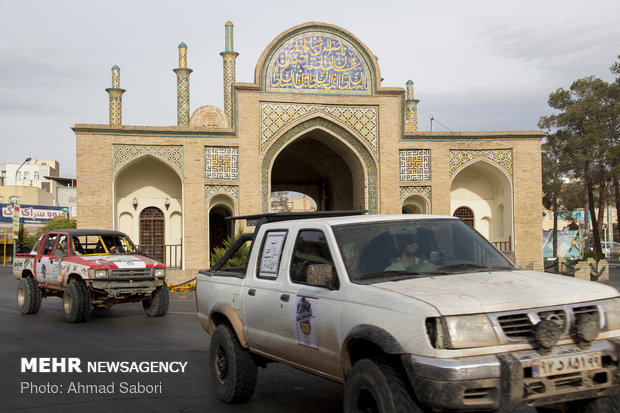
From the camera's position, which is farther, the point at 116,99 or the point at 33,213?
the point at 33,213

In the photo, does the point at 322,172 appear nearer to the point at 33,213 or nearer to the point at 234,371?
the point at 234,371

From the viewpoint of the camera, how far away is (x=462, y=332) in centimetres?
378

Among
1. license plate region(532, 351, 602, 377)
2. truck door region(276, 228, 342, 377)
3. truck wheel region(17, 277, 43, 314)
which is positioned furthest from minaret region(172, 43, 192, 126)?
license plate region(532, 351, 602, 377)

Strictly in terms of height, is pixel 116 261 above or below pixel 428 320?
below

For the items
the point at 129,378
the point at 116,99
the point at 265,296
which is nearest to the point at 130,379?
the point at 129,378

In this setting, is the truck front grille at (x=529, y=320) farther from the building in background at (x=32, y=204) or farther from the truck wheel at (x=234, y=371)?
the building in background at (x=32, y=204)

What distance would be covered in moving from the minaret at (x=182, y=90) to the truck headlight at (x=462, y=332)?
21717mm

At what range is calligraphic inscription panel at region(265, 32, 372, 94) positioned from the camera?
24.2m

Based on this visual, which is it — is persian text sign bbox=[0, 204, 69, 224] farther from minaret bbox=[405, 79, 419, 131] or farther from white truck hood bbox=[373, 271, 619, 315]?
white truck hood bbox=[373, 271, 619, 315]

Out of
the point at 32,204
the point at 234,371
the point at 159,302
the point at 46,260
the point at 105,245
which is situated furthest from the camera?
the point at 32,204

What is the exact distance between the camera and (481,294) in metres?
3.98

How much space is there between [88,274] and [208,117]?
53.2ft

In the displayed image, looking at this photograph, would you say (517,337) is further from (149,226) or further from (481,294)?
(149,226)

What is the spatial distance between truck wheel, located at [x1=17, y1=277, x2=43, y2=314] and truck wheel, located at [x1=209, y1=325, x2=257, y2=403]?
352 inches
